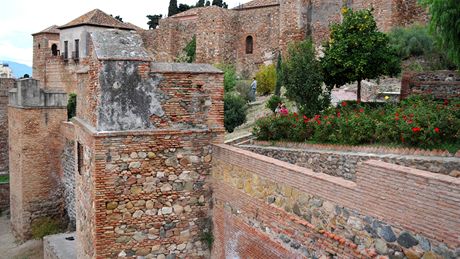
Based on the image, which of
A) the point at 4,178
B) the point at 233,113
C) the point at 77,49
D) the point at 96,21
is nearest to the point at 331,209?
the point at 233,113

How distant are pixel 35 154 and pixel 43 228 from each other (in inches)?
96.3

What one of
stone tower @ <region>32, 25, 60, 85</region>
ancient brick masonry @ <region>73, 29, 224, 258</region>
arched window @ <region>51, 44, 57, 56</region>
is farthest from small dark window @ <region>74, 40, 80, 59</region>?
ancient brick masonry @ <region>73, 29, 224, 258</region>

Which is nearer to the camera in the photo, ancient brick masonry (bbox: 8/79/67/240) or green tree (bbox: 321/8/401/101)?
green tree (bbox: 321/8/401/101)

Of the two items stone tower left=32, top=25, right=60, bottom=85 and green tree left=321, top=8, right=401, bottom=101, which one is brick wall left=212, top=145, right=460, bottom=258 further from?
stone tower left=32, top=25, right=60, bottom=85

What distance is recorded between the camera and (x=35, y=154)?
17.0 m

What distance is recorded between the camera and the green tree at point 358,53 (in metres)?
13.1

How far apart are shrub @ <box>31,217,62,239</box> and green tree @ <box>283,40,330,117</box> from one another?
9.32m

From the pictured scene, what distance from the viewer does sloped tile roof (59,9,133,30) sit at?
113ft

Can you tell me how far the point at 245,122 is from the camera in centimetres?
1836

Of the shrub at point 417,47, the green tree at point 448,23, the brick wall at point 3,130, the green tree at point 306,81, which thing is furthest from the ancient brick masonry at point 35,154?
the green tree at point 448,23

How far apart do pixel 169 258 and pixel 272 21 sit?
2449 cm

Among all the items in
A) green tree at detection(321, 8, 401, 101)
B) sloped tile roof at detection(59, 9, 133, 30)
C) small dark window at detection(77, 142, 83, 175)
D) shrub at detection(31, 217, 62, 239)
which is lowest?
shrub at detection(31, 217, 62, 239)

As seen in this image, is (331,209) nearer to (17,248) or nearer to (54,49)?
(17,248)

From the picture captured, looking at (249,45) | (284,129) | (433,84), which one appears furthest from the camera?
(249,45)
